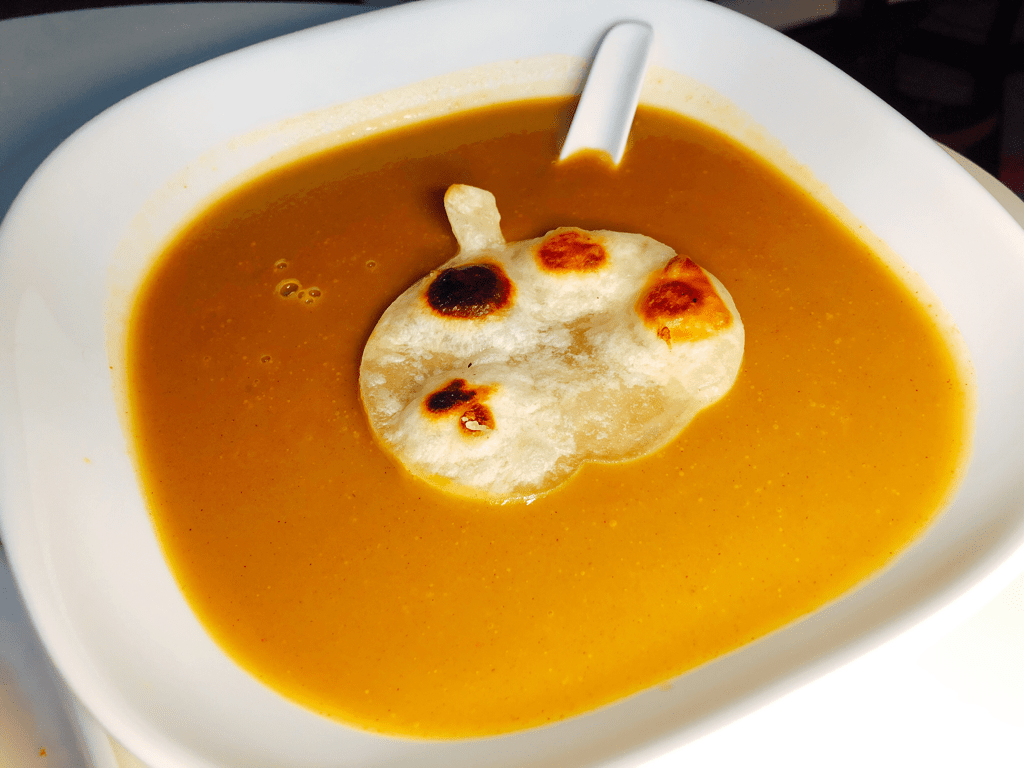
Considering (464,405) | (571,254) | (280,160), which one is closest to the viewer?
(464,405)

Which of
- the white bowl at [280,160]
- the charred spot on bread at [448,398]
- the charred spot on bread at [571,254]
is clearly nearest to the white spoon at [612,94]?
the white bowl at [280,160]

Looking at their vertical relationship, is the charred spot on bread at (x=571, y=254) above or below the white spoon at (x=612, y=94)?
below

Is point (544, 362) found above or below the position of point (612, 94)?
below

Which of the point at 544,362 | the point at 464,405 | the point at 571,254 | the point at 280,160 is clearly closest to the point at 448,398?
the point at 464,405

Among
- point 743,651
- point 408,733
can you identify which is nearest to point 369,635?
point 408,733

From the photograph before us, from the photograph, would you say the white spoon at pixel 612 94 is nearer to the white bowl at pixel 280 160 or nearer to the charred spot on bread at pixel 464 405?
the white bowl at pixel 280 160

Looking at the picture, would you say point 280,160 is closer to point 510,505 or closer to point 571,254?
point 571,254
